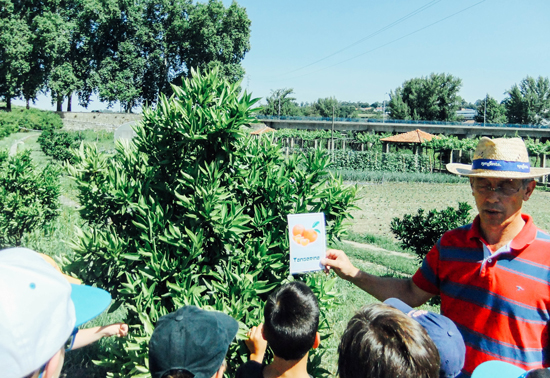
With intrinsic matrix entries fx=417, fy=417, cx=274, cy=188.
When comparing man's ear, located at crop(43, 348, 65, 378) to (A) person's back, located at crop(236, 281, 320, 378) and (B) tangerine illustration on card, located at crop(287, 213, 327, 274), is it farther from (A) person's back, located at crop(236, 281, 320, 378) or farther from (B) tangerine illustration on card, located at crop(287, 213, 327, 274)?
(B) tangerine illustration on card, located at crop(287, 213, 327, 274)

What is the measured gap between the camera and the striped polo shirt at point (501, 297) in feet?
7.27

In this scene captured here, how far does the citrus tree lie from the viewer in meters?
2.82

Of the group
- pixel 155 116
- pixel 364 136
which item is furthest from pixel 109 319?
pixel 364 136

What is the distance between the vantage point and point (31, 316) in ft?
4.07

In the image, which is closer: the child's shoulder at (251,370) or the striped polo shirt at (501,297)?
the striped polo shirt at (501,297)

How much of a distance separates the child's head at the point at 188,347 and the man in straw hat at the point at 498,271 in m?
1.40

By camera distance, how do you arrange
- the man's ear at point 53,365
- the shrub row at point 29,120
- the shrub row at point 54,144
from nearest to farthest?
the man's ear at point 53,365, the shrub row at point 54,144, the shrub row at point 29,120

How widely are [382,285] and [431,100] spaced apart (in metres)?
78.5

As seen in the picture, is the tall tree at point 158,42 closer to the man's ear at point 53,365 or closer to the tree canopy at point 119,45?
the tree canopy at point 119,45

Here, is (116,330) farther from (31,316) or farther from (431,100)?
(431,100)

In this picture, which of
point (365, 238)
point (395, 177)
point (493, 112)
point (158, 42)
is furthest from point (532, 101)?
point (365, 238)

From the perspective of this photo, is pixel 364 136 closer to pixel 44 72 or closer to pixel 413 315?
pixel 44 72

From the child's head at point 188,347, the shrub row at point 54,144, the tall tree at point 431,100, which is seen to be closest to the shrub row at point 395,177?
the shrub row at point 54,144

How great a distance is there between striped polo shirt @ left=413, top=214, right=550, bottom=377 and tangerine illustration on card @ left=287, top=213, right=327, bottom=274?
818mm
